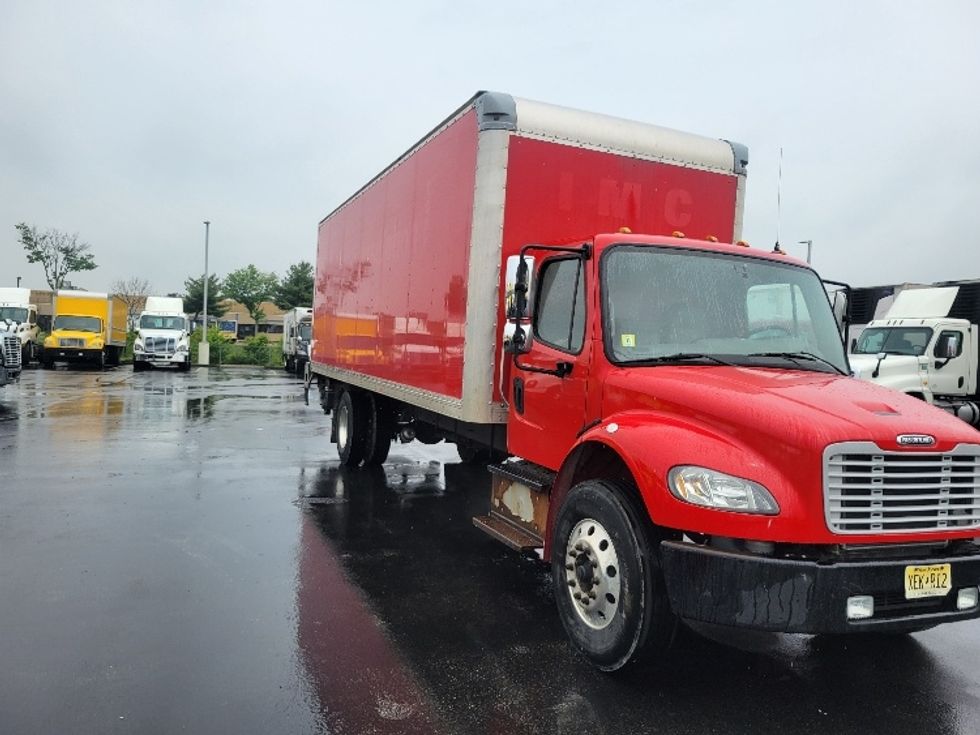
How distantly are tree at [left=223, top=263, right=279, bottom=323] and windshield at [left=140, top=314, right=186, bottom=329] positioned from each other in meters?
57.9

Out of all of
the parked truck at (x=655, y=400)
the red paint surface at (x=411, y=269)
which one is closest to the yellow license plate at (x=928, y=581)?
the parked truck at (x=655, y=400)

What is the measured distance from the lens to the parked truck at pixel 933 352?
14.4 m

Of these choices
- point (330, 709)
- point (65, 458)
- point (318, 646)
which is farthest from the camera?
point (65, 458)

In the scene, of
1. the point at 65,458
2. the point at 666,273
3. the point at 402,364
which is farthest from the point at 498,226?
the point at 65,458

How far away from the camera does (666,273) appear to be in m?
4.83

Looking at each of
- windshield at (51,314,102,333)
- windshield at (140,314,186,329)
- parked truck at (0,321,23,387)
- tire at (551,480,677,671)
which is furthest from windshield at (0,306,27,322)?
tire at (551,480,677,671)

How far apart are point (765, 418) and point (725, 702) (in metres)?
1.48

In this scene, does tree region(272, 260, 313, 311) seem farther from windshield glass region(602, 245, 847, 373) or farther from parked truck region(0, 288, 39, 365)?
windshield glass region(602, 245, 847, 373)

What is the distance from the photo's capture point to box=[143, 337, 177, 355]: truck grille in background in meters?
33.0

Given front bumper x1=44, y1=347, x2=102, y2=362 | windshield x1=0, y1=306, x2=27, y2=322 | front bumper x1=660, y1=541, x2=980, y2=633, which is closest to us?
front bumper x1=660, y1=541, x2=980, y2=633

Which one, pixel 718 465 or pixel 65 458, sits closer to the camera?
pixel 718 465

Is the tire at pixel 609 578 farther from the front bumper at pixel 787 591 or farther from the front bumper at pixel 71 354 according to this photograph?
the front bumper at pixel 71 354

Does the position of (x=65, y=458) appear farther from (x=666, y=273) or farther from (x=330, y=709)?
(x=666, y=273)

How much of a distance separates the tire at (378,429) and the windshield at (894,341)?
10.5 meters
